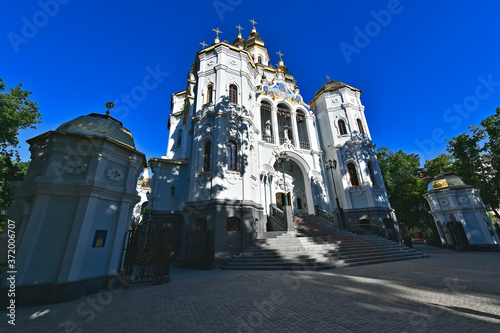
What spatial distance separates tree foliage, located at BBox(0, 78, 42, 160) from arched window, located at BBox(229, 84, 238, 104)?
14.9 m

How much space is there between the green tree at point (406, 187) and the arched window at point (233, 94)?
844 inches

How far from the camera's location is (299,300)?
185 inches

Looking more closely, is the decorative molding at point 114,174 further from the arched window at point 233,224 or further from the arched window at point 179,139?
the arched window at point 179,139

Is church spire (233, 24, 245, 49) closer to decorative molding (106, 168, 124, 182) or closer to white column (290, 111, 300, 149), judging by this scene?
white column (290, 111, 300, 149)

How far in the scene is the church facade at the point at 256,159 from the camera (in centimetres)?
1317

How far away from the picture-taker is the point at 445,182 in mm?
19219

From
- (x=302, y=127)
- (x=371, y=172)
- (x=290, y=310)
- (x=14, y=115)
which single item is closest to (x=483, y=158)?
(x=371, y=172)

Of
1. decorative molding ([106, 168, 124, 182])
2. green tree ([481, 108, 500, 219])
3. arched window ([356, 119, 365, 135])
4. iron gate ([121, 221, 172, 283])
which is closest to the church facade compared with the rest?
arched window ([356, 119, 365, 135])

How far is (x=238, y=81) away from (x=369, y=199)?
634 inches

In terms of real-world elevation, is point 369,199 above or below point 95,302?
above

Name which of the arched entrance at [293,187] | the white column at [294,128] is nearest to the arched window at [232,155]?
the arched entrance at [293,187]

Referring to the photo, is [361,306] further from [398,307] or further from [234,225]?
[234,225]

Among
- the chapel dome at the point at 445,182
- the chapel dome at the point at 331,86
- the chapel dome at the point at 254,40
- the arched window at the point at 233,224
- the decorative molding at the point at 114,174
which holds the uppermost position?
the chapel dome at the point at 254,40

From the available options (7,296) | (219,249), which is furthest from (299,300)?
(219,249)
